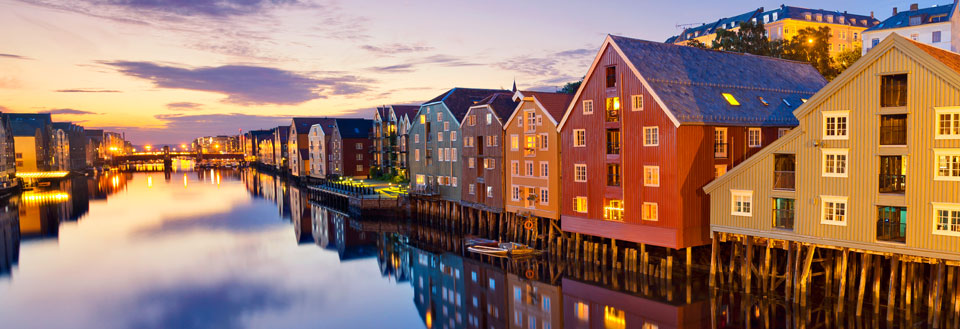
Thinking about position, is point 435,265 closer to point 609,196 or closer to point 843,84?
point 609,196

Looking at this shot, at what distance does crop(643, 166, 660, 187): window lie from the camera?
32562 mm

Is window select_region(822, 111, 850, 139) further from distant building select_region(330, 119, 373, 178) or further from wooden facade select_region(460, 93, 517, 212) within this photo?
distant building select_region(330, 119, 373, 178)

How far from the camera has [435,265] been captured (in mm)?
43312

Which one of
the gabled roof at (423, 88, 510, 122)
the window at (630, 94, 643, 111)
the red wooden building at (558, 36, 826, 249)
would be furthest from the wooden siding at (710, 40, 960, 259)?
the gabled roof at (423, 88, 510, 122)

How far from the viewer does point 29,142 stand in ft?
422

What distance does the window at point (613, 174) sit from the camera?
35219mm

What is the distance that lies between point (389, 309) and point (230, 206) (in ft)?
197

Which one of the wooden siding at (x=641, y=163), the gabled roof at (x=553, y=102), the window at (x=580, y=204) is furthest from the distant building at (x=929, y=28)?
the window at (x=580, y=204)

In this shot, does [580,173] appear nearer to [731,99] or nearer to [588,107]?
[588,107]

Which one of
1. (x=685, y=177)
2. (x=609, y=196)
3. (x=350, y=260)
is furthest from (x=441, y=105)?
(x=685, y=177)

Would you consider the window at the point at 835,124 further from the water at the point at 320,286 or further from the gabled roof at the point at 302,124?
the gabled roof at the point at 302,124

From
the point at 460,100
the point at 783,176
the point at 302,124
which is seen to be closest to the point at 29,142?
the point at 302,124

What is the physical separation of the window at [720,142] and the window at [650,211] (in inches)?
171

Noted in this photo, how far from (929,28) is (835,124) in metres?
50.5
